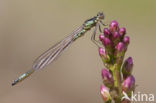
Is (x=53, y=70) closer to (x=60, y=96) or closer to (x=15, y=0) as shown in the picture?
(x=60, y=96)

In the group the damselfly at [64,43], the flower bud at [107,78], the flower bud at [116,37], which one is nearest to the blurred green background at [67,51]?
the damselfly at [64,43]

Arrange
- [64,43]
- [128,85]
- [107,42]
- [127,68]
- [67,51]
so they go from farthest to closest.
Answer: [67,51], [64,43], [127,68], [107,42], [128,85]

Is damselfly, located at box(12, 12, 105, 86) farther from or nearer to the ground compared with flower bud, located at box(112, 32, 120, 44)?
nearer to the ground

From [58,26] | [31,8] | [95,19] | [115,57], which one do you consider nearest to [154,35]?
[58,26]

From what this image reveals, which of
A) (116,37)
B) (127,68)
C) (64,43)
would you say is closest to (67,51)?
(64,43)

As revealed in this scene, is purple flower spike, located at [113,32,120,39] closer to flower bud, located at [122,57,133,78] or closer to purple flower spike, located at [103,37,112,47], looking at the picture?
purple flower spike, located at [103,37,112,47]

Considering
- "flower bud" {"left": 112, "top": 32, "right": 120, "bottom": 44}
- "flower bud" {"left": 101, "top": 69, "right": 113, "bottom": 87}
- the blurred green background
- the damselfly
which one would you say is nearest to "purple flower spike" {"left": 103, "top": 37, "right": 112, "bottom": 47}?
"flower bud" {"left": 112, "top": 32, "right": 120, "bottom": 44}

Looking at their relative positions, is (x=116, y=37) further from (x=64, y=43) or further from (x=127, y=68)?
(x=64, y=43)

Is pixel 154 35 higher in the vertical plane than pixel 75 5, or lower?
lower
